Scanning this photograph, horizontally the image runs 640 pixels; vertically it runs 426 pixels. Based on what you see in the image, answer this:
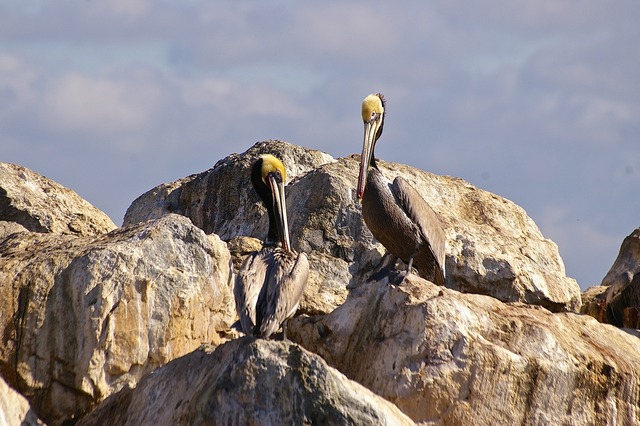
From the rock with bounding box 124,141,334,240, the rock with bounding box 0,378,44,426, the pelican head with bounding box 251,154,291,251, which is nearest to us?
the rock with bounding box 0,378,44,426

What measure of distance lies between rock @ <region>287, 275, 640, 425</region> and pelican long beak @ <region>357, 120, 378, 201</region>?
80.4 inches

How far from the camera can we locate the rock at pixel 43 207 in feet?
44.7

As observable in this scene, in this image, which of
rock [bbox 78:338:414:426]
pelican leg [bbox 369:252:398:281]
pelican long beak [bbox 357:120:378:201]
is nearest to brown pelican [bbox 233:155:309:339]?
rock [bbox 78:338:414:426]

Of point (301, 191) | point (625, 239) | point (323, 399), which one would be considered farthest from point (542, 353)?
point (625, 239)

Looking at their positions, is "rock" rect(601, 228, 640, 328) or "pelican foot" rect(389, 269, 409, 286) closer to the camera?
"pelican foot" rect(389, 269, 409, 286)

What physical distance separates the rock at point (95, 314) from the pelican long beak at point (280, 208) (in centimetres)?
83

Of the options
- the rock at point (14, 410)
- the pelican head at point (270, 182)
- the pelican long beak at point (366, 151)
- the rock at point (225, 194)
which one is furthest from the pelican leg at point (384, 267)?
the rock at point (14, 410)

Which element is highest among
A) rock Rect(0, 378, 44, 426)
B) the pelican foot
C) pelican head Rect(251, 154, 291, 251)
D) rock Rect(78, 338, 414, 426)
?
pelican head Rect(251, 154, 291, 251)

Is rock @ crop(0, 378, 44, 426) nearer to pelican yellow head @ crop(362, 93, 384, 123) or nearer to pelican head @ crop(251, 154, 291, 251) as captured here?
pelican head @ crop(251, 154, 291, 251)

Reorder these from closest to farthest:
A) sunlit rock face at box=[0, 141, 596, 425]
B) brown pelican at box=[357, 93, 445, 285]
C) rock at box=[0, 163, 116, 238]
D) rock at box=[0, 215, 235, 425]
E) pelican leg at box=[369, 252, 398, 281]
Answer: sunlit rock face at box=[0, 141, 596, 425] < rock at box=[0, 215, 235, 425] < pelican leg at box=[369, 252, 398, 281] < brown pelican at box=[357, 93, 445, 285] < rock at box=[0, 163, 116, 238]

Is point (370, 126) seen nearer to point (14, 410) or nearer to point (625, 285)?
point (625, 285)

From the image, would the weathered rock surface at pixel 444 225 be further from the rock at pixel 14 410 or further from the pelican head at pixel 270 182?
the rock at pixel 14 410

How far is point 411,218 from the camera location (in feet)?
37.0

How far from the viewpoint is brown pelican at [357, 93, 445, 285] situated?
1122 cm
